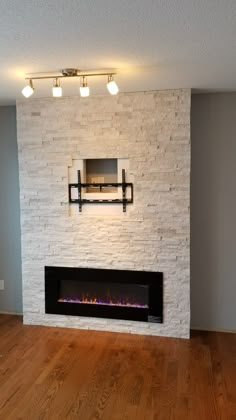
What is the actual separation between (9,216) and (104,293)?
1435 millimetres

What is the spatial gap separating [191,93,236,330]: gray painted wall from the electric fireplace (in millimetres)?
469

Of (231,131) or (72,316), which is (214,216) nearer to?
(231,131)

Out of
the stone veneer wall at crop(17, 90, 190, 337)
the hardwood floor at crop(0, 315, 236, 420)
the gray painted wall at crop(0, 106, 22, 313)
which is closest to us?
the hardwood floor at crop(0, 315, 236, 420)

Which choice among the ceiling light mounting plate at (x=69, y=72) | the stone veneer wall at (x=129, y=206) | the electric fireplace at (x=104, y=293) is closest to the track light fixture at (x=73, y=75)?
the ceiling light mounting plate at (x=69, y=72)

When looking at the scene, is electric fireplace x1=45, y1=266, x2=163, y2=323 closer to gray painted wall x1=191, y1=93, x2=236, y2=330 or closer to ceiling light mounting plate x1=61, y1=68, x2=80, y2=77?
gray painted wall x1=191, y1=93, x2=236, y2=330

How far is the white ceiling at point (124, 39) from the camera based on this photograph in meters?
1.67

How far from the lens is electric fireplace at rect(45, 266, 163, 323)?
3570 millimetres

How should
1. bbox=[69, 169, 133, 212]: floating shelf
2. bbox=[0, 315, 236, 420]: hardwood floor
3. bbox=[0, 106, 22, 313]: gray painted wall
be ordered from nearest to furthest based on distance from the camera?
1. bbox=[0, 315, 236, 420]: hardwood floor
2. bbox=[69, 169, 133, 212]: floating shelf
3. bbox=[0, 106, 22, 313]: gray painted wall

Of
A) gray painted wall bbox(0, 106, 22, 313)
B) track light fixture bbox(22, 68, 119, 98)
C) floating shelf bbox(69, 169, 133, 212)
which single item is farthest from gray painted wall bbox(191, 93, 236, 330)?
gray painted wall bbox(0, 106, 22, 313)

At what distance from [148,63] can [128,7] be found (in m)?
0.86

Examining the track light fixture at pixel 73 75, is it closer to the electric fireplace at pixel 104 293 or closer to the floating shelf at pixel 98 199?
the floating shelf at pixel 98 199

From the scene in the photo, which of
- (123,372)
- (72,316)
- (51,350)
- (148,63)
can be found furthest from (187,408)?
(148,63)

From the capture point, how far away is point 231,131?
11.6ft

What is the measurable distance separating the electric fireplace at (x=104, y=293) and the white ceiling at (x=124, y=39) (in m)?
1.87
